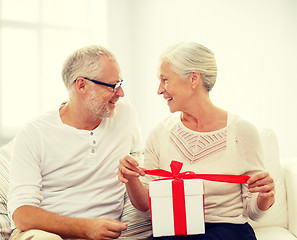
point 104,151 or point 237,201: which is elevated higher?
point 104,151

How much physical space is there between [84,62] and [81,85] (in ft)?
0.38

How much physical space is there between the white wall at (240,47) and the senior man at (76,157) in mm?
1325

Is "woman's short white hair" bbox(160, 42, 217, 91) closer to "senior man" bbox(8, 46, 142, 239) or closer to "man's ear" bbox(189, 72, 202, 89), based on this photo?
"man's ear" bbox(189, 72, 202, 89)

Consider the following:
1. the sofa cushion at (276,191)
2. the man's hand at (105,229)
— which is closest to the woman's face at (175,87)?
the man's hand at (105,229)

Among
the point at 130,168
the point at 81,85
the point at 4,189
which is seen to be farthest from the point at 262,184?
the point at 4,189

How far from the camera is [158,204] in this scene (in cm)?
149

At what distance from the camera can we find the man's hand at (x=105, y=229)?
5.67ft

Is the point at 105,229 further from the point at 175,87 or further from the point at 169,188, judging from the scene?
the point at 175,87

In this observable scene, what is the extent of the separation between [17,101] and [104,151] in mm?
1738

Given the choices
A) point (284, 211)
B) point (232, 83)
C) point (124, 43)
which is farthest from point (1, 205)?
point (124, 43)

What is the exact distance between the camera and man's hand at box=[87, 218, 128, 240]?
1.73m

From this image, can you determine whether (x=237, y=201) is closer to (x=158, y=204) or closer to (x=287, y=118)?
(x=158, y=204)

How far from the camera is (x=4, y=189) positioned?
2.11m

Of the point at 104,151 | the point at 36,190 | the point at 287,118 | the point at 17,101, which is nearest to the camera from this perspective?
the point at 36,190
